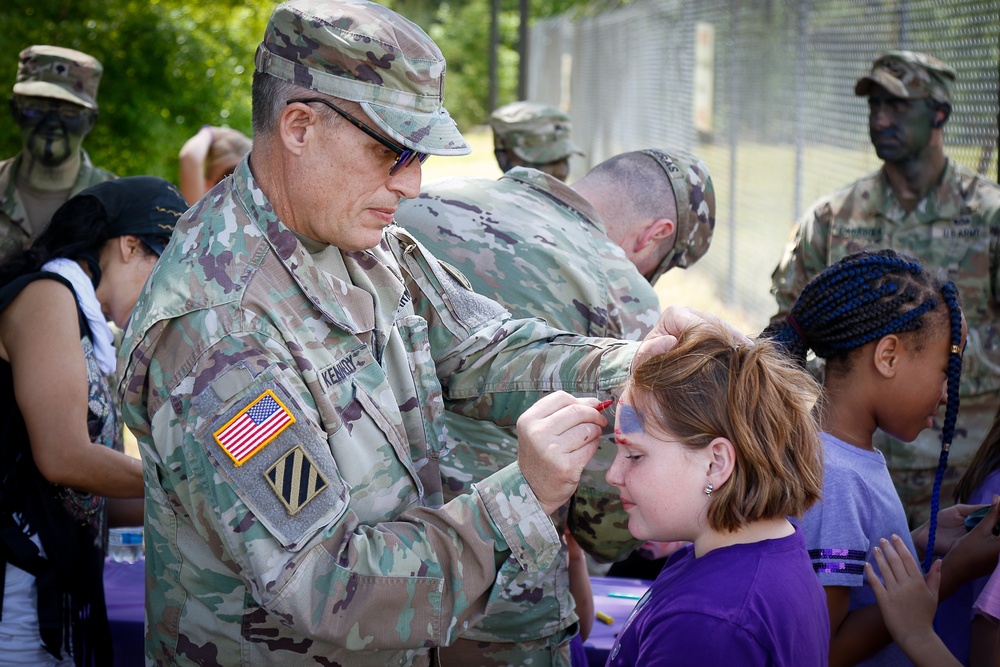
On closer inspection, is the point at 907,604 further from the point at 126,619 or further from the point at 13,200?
the point at 13,200

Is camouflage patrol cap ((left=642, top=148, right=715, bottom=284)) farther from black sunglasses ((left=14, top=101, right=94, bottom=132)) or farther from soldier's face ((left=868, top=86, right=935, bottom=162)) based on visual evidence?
black sunglasses ((left=14, top=101, right=94, bottom=132))

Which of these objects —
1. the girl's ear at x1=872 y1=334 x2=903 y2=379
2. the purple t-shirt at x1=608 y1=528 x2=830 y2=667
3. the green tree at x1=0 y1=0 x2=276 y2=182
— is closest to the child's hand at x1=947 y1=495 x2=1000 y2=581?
the girl's ear at x1=872 y1=334 x2=903 y2=379

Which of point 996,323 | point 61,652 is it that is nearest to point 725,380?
point 61,652

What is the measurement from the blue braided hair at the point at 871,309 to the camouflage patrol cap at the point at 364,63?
1.16 meters

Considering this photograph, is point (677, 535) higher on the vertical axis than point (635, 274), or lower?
lower

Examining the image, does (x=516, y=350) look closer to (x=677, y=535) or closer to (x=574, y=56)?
(x=677, y=535)

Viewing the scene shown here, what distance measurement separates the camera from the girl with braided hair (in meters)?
2.37

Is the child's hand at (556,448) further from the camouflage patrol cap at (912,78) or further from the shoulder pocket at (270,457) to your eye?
the camouflage patrol cap at (912,78)

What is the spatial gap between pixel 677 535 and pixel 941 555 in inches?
42.6

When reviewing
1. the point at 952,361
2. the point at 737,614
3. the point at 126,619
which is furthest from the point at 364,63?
the point at 126,619

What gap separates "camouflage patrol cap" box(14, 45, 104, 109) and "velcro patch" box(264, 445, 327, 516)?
15.0ft

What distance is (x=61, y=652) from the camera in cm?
273

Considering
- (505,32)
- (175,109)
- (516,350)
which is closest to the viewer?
(516,350)

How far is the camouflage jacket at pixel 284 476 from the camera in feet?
5.36
